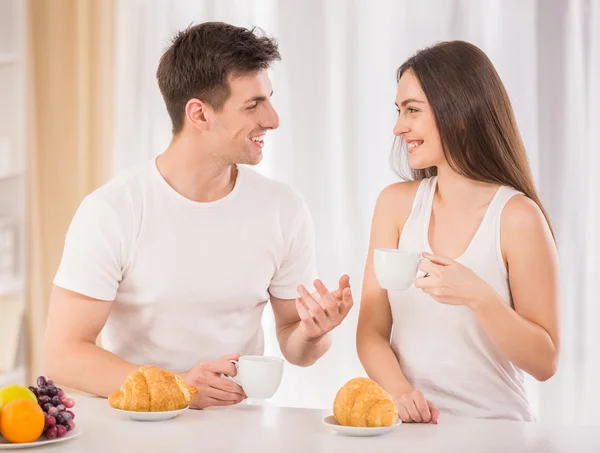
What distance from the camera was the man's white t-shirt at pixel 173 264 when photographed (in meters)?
2.01

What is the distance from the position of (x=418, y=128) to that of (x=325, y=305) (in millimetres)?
569

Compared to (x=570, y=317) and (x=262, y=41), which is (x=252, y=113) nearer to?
(x=262, y=41)

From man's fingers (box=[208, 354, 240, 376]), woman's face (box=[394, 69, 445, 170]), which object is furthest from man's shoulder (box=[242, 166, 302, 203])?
man's fingers (box=[208, 354, 240, 376])

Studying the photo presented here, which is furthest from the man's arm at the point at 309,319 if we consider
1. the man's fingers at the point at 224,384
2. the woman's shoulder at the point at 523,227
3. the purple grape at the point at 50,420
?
the purple grape at the point at 50,420

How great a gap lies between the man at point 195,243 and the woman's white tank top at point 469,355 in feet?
0.89

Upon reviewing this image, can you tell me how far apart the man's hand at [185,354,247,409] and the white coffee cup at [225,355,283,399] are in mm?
89

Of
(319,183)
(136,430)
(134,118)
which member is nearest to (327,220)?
(319,183)

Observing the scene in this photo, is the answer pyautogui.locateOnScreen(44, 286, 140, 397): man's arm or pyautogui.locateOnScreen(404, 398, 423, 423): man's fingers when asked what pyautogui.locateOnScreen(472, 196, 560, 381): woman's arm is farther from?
pyautogui.locateOnScreen(44, 286, 140, 397): man's arm

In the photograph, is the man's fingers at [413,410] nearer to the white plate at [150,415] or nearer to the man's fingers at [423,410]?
the man's fingers at [423,410]

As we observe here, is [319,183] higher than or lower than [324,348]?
higher

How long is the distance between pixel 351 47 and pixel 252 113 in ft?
3.91

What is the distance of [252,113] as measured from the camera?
2184 millimetres

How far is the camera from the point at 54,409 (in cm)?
141

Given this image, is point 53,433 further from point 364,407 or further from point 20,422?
point 364,407
